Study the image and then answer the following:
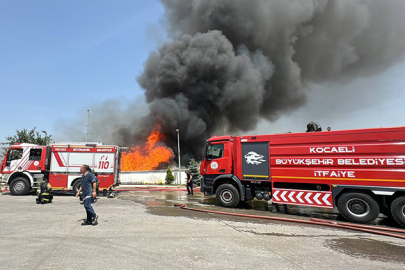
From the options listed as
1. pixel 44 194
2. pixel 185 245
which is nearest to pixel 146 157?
pixel 44 194

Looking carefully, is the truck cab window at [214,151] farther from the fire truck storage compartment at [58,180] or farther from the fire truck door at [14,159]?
the fire truck door at [14,159]

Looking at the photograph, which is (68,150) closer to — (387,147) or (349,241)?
(349,241)

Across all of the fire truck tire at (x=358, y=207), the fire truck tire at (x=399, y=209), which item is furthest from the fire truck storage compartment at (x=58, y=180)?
the fire truck tire at (x=399, y=209)

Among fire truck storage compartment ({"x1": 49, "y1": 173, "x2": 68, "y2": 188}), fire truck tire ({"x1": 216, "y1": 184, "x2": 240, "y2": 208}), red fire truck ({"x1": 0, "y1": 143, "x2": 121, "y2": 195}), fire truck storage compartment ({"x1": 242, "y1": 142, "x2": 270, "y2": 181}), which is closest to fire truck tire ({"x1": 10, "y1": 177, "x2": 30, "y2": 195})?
red fire truck ({"x1": 0, "y1": 143, "x2": 121, "y2": 195})

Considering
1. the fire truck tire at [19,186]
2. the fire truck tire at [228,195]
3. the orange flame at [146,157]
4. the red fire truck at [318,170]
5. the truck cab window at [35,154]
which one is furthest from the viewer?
the orange flame at [146,157]

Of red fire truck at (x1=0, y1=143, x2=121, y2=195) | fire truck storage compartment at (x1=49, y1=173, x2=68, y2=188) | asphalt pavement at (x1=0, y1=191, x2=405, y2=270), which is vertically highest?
red fire truck at (x1=0, y1=143, x2=121, y2=195)

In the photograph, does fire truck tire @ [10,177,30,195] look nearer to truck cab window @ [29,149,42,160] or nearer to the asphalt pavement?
truck cab window @ [29,149,42,160]

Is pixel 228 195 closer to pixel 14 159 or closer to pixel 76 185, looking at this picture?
pixel 76 185

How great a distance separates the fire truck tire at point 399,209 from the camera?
597cm

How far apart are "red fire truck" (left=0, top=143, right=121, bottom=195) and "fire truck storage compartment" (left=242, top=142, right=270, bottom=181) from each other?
7.54 m

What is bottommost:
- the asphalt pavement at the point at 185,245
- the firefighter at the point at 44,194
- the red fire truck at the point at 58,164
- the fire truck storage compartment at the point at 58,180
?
the asphalt pavement at the point at 185,245

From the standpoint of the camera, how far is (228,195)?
28.8 feet

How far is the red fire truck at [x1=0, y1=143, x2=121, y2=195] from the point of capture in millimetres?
12062

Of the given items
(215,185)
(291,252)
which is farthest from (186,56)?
(291,252)
